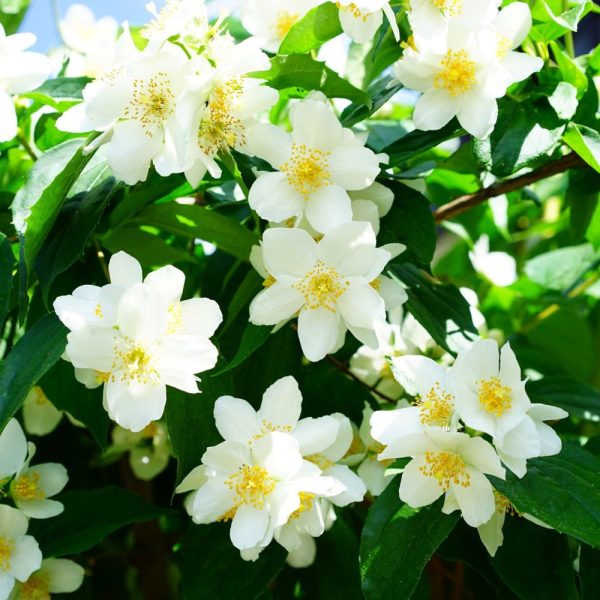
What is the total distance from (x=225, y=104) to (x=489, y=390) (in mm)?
351

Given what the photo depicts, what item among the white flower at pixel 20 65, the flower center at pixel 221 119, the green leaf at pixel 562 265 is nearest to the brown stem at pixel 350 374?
the flower center at pixel 221 119

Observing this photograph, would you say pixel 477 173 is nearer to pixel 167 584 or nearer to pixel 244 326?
pixel 244 326

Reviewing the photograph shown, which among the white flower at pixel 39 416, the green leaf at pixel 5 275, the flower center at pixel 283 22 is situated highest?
the flower center at pixel 283 22

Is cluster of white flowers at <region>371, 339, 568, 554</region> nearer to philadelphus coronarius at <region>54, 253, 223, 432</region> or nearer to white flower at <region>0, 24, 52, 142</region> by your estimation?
philadelphus coronarius at <region>54, 253, 223, 432</region>

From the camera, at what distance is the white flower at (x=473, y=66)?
0.82 metres

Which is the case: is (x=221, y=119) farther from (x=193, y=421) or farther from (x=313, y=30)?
(x=193, y=421)

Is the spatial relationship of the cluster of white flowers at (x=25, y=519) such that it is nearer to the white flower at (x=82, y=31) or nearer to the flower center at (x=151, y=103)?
the flower center at (x=151, y=103)

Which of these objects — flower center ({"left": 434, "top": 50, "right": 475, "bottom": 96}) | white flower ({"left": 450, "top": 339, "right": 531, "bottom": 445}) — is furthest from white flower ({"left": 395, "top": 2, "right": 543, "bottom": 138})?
white flower ({"left": 450, "top": 339, "right": 531, "bottom": 445})

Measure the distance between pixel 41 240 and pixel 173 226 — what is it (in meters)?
0.20

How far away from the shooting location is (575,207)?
1104 mm

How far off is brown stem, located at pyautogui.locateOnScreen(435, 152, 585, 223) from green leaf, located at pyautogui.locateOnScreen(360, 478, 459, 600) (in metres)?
0.42

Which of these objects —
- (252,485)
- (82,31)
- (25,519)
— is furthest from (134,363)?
(82,31)

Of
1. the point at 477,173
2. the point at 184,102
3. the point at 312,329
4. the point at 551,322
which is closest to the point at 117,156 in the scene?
the point at 184,102

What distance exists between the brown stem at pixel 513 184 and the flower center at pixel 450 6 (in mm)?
262
